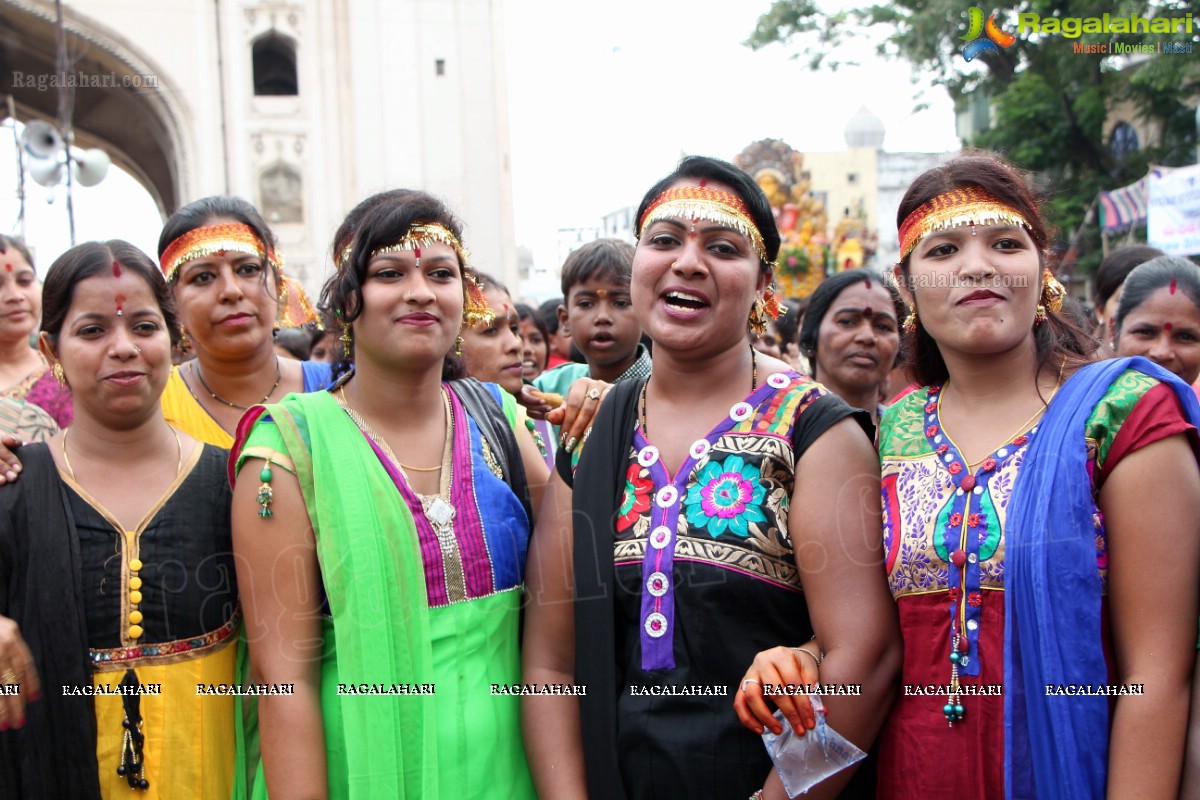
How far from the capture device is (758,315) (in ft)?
8.02

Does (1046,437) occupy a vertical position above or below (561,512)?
above

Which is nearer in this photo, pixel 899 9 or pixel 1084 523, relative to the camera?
pixel 1084 523

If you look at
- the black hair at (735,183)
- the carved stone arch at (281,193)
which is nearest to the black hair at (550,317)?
the black hair at (735,183)

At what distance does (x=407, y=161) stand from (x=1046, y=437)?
724 inches

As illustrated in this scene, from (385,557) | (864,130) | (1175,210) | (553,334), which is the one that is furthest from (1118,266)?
(864,130)

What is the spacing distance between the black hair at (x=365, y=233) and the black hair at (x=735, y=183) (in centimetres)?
55

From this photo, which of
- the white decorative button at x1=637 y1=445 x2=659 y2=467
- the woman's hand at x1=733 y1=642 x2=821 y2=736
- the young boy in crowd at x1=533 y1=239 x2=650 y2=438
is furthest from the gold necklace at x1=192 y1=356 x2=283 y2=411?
the woman's hand at x1=733 y1=642 x2=821 y2=736

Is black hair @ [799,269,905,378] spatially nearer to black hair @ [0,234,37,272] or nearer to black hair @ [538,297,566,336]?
black hair @ [0,234,37,272]

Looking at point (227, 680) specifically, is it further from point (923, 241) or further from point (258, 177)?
point (258, 177)

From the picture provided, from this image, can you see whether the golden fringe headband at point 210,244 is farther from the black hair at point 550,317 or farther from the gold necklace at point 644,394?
the black hair at point 550,317

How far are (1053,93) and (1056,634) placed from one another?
48.1ft

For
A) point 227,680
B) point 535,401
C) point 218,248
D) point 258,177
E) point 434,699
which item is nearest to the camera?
point 434,699

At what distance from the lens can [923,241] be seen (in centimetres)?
229

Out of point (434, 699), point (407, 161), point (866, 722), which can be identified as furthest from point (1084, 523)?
point (407, 161)
